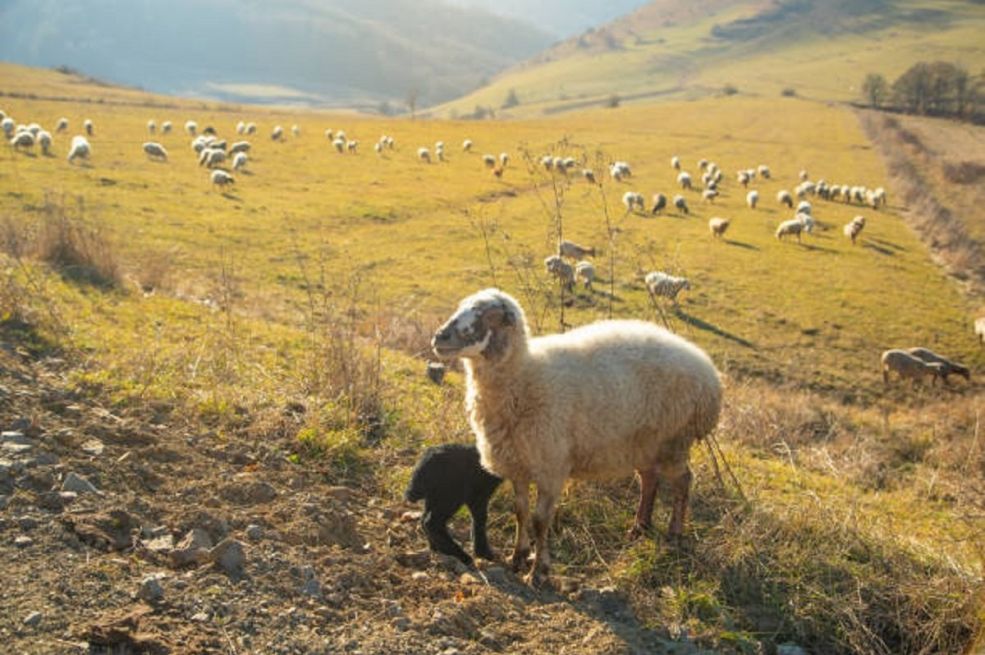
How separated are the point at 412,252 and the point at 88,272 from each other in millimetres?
14190

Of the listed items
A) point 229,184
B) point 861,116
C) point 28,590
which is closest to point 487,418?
point 28,590

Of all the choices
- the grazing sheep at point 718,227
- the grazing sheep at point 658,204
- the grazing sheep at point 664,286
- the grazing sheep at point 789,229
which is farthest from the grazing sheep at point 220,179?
the grazing sheep at point 789,229

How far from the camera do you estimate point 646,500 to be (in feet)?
22.7

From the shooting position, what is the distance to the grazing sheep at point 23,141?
113 feet

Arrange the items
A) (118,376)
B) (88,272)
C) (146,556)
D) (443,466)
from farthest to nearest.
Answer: (88,272)
(118,376)
(443,466)
(146,556)

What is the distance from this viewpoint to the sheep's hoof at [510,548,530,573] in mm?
6297

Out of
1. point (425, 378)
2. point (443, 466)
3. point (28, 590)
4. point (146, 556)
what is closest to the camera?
point (28, 590)

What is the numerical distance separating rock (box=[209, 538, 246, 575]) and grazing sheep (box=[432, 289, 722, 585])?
2025mm

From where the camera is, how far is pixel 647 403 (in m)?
6.63

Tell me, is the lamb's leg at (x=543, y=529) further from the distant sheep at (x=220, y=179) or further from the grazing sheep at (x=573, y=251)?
the distant sheep at (x=220, y=179)

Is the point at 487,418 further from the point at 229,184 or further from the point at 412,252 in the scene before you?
the point at 229,184

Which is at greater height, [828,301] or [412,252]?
[412,252]

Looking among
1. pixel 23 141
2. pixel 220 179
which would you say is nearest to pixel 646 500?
pixel 220 179

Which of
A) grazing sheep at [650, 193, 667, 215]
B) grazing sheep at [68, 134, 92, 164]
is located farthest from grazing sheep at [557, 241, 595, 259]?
grazing sheep at [68, 134, 92, 164]
